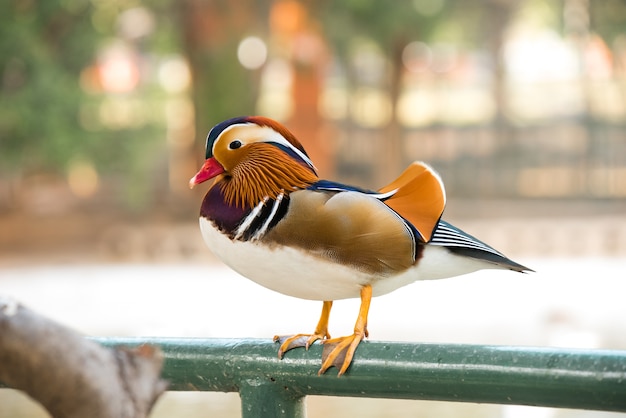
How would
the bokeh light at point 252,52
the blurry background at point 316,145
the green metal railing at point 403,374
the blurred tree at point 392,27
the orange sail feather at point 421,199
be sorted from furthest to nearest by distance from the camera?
the blurred tree at point 392,27
the bokeh light at point 252,52
the blurry background at point 316,145
the orange sail feather at point 421,199
the green metal railing at point 403,374

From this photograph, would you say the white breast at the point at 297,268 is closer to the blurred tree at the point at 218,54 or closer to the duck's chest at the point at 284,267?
the duck's chest at the point at 284,267

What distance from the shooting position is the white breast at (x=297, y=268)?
1.75 ft

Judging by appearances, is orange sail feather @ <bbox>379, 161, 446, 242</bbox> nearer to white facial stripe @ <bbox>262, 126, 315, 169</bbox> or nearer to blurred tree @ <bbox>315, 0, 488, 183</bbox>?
white facial stripe @ <bbox>262, 126, 315, 169</bbox>

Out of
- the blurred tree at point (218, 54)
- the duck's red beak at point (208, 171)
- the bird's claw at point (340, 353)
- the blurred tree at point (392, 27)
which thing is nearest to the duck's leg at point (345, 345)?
the bird's claw at point (340, 353)

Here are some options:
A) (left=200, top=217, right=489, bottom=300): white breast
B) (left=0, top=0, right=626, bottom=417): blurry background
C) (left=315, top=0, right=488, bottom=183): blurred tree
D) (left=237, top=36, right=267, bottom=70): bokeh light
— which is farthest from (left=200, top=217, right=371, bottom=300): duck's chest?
(left=315, top=0, right=488, bottom=183): blurred tree

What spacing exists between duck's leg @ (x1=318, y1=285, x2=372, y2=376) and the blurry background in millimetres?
2683

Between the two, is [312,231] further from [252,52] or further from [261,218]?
[252,52]

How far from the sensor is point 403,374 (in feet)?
1.69

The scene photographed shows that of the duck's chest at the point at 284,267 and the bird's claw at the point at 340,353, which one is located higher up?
the duck's chest at the point at 284,267

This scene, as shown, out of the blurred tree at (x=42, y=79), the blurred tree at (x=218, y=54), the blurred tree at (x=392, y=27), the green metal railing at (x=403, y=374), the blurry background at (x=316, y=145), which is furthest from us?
the blurred tree at (x=392, y=27)

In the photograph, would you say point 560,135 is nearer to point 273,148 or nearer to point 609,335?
point 609,335

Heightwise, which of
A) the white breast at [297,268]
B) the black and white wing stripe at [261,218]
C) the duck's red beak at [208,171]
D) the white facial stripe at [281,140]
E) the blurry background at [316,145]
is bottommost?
the blurry background at [316,145]

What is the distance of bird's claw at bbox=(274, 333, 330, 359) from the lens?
56 centimetres

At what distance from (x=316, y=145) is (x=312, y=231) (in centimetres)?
573
